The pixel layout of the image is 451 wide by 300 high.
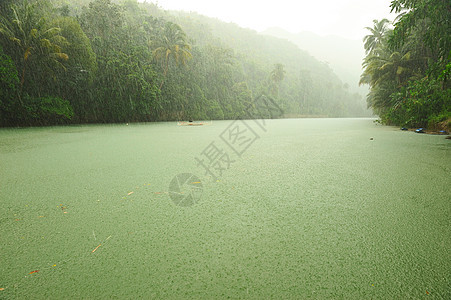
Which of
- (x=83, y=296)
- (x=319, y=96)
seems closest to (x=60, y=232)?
(x=83, y=296)

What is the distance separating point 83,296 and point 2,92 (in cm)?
1046

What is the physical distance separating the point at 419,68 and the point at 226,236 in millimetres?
12602

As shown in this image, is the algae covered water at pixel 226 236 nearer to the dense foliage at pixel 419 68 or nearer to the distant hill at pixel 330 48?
the dense foliage at pixel 419 68

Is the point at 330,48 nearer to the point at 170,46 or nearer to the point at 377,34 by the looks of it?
the point at 377,34

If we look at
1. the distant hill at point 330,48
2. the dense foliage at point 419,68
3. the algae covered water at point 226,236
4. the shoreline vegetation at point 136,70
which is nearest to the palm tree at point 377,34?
the shoreline vegetation at point 136,70

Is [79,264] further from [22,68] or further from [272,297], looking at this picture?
[22,68]

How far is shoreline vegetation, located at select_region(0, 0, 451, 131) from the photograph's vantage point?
20.8 feet

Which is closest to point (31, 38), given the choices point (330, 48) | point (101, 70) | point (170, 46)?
point (101, 70)

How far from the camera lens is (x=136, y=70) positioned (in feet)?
39.8

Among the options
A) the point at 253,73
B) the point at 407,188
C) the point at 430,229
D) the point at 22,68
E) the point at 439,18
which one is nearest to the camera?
the point at 430,229

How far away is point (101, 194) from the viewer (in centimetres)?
151

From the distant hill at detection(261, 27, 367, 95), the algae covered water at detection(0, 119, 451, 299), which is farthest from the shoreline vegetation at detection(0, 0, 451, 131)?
the distant hill at detection(261, 27, 367, 95)

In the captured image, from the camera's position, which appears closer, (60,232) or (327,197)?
(60,232)

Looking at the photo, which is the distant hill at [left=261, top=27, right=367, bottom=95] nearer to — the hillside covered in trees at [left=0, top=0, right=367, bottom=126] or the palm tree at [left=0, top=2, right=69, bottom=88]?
the hillside covered in trees at [left=0, top=0, right=367, bottom=126]
